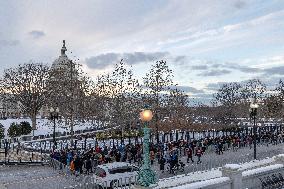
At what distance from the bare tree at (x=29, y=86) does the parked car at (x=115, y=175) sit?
44853 mm

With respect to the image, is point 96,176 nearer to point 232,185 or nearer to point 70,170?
point 70,170

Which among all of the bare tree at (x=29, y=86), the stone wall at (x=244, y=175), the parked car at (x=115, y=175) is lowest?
the parked car at (x=115, y=175)

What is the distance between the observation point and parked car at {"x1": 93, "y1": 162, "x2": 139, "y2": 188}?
21.5 m

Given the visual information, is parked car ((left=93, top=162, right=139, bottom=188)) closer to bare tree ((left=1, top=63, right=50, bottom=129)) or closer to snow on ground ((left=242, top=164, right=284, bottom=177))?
snow on ground ((left=242, top=164, right=284, bottom=177))

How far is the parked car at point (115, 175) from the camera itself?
21.5 m

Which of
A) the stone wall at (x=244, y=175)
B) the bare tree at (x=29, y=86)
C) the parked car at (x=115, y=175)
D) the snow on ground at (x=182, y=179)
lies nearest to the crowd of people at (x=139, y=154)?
the parked car at (x=115, y=175)

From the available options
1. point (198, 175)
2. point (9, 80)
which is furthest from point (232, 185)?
point (9, 80)

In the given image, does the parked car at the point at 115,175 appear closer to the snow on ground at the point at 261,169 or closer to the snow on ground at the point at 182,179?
the snow on ground at the point at 182,179

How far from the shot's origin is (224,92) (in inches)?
4678

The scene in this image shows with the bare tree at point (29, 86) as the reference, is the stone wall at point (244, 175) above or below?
below

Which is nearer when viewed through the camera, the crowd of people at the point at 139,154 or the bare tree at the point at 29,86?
the crowd of people at the point at 139,154

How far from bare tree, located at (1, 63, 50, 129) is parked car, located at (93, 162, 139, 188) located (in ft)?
147

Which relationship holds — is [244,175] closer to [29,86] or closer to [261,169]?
[261,169]

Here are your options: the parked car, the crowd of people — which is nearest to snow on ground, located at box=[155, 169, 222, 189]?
the parked car
